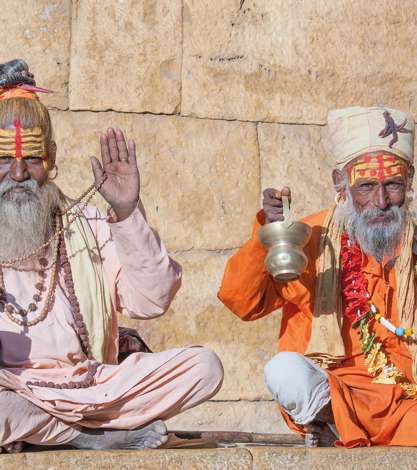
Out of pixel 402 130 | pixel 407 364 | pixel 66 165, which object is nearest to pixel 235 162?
pixel 66 165

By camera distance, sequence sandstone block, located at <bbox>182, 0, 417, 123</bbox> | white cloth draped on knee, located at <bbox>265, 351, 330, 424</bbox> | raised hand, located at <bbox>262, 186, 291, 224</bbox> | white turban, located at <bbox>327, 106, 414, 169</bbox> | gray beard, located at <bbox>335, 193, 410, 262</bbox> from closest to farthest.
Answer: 1. white cloth draped on knee, located at <bbox>265, 351, 330, 424</bbox>
2. raised hand, located at <bbox>262, 186, 291, 224</bbox>
3. gray beard, located at <bbox>335, 193, 410, 262</bbox>
4. white turban, located at <bbox>327, 106, 414, 169</bbox>
5. sandstone block, located at <bbox>182, 0, 417, 123</bbox>

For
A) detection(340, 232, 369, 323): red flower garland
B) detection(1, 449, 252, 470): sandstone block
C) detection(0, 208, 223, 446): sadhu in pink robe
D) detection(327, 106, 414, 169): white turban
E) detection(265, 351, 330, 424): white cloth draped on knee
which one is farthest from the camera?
detection(327, 106, 414, 169): white turban

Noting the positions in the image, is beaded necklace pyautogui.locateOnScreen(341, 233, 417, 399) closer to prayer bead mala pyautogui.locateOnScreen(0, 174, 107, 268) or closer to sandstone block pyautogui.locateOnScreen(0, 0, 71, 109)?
prayer bead mala pyautogui.locateOnScreen(0, 174, 107, 268)

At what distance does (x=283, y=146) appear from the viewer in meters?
8.63

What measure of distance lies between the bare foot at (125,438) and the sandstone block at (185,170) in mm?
2096

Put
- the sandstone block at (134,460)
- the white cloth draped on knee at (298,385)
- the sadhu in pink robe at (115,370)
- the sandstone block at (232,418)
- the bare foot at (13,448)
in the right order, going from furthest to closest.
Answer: the sandstone block at (232,418) < the white cloth draped on knee at (298,385) < the sadhu in pink robe at (115,370) < the bare foot at (13,448) < the sandstone block at (134,460)

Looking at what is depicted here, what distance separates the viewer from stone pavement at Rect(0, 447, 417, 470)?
6109mm

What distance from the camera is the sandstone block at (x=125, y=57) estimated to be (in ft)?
27.7

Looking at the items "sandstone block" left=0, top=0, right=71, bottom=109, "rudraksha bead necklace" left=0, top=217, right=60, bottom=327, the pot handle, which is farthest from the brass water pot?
"sandstone block" left=0, top=0, right=71, bottom=109

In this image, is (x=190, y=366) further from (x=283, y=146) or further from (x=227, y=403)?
(x=283, y=146)

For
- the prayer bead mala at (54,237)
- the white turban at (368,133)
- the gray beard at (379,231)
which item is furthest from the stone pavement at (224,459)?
the white turban at (368,133)

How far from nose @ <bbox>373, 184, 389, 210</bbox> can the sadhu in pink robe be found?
1.01 metres

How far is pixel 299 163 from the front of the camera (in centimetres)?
866

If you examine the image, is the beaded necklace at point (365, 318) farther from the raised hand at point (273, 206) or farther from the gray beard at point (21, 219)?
the gray beard at point (21, 219)
